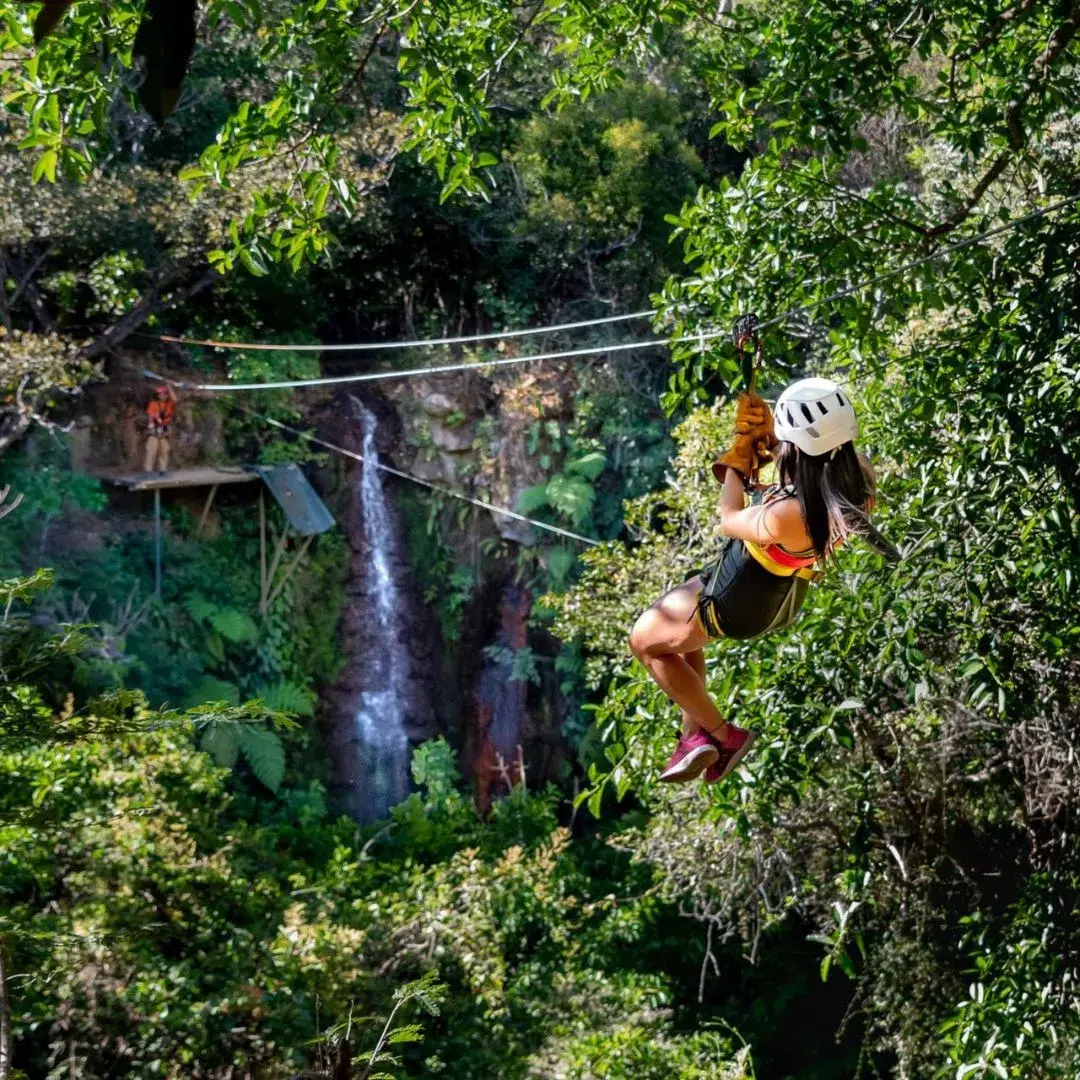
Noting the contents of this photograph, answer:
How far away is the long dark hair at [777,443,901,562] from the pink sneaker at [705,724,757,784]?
0.74 metres

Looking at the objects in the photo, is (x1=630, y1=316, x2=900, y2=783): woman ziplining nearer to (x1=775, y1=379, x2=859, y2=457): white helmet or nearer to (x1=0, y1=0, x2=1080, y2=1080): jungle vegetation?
(x1=775, y1=379, x2=859, y2=457): white helmet

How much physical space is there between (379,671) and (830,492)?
969 cm

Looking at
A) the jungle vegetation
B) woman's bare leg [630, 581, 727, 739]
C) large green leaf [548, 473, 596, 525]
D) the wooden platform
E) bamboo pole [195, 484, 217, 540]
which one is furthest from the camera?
large green leaf [548, 473, 596, 525]

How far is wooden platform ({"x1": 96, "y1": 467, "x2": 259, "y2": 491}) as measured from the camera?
1103 centimetres

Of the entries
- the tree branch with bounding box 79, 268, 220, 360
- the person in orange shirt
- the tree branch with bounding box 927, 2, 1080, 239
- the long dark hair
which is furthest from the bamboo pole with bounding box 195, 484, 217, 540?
the long dark hair

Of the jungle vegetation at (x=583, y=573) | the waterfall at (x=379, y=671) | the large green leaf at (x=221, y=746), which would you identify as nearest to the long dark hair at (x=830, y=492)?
the jungle vegetation at (x=583, y=573)

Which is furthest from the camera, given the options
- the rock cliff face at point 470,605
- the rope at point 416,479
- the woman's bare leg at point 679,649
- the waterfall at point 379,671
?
the rock cliff face at point 470,605

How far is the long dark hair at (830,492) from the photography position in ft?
9.79

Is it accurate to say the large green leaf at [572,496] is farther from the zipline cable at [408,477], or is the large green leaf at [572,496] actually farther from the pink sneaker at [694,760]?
the pink sneaker at [694,760]

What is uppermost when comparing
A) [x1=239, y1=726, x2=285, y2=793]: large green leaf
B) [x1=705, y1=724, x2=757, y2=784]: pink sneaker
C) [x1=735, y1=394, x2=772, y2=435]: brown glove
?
[x1=735, y1=394, x2=772, y2=435]: brown glove

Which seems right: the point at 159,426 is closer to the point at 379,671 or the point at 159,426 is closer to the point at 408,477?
the point at 408,477

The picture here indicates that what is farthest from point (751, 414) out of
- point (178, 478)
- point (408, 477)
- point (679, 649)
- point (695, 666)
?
point (408, 477)

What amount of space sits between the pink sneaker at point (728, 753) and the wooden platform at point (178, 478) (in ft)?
27.1

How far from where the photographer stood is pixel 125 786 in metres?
6.96
